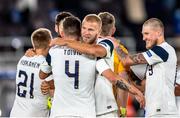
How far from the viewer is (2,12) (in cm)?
2323

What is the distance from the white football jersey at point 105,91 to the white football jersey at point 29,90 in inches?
50.3

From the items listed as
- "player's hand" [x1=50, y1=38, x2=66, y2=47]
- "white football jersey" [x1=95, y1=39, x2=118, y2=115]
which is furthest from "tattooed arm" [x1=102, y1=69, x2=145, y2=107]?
"player's hand" [x1=50, y1=38, x2=66, y2=47]

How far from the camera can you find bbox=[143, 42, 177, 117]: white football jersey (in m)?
10.3

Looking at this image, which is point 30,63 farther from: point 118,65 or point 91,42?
point 91,42

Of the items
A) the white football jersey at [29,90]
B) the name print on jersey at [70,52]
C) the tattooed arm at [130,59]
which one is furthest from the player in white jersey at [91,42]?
the white football jersey at [29,90]

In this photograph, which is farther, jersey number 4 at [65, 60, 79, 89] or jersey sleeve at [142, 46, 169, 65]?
jersey sleeve at [142, 46, 169, 65]

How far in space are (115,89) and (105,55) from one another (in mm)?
659

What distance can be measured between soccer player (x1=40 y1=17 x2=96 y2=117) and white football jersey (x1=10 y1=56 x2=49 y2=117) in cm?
121

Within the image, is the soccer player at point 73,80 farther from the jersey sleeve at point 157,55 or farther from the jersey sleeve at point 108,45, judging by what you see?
the jersey sleeve at point 157,55

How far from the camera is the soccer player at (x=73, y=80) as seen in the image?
9922mm

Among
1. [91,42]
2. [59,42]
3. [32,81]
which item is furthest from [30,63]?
[91,42]

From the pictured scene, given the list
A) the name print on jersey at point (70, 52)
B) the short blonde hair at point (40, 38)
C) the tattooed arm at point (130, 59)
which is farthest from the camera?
the short blonde hair at point (40, 38)

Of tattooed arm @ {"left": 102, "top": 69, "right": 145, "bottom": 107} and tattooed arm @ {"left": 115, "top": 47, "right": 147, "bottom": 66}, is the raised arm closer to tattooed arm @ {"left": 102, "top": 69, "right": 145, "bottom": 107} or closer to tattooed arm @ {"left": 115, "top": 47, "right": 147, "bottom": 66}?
tattooed arm @ {"left": 102, "top": 69, "right": 145, "bottom": 107}

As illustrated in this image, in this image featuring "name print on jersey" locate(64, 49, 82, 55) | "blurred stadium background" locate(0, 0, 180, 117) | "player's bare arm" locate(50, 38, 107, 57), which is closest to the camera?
"player's bare arm" locate(50, 38, 107, 57)
